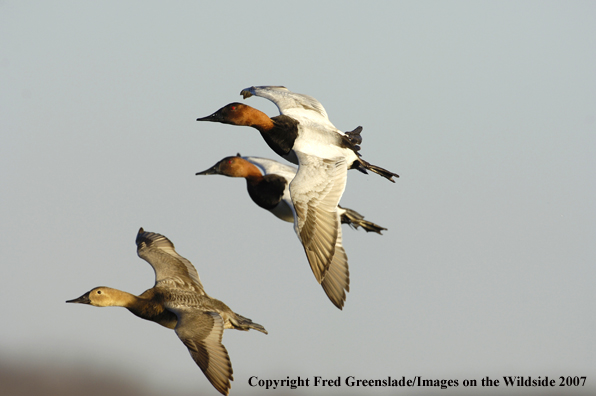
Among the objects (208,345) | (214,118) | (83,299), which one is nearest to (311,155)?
(214,118)

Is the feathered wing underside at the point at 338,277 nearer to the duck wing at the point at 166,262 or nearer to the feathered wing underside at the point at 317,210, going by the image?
the feathered wing underside at the point at 317,210

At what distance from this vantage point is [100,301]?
13.6m

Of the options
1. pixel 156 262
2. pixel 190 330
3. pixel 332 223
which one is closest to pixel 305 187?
pixel 332 223

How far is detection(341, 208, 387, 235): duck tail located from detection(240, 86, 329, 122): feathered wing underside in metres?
1.60

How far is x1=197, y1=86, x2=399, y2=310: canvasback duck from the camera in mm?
11672

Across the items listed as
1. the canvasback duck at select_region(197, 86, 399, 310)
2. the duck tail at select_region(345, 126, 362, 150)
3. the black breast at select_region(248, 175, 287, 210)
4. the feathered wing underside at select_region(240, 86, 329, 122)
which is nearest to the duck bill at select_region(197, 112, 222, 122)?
the canvasback duck at select_region(197, 86, 399, 310)

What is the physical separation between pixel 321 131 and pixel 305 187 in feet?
5.49

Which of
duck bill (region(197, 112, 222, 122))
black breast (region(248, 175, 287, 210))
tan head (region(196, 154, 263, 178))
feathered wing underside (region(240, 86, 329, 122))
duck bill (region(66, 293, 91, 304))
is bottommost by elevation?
duck bill (region(66, 293, 91, 304))

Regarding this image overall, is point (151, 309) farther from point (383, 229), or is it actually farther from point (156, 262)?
point (383, 229)

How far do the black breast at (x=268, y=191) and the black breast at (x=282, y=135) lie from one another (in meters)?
0.80

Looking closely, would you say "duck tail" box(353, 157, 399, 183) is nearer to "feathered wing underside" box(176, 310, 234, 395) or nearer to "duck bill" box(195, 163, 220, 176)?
"duck bill" box(195, 163, 220, 176)

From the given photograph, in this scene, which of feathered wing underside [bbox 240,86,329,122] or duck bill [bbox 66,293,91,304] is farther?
feathered wing underside [bbox 240,86,329,122]

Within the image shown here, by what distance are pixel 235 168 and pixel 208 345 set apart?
3479 mm

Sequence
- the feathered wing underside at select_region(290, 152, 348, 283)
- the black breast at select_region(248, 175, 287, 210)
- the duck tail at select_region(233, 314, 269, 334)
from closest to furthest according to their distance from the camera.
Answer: the feathered wing underside at select_region(290, 152, 348, 283)
the duck tail at select_region(233, 314, 269, 334)
the black breast at select_region(248, 175, 287, 210)
